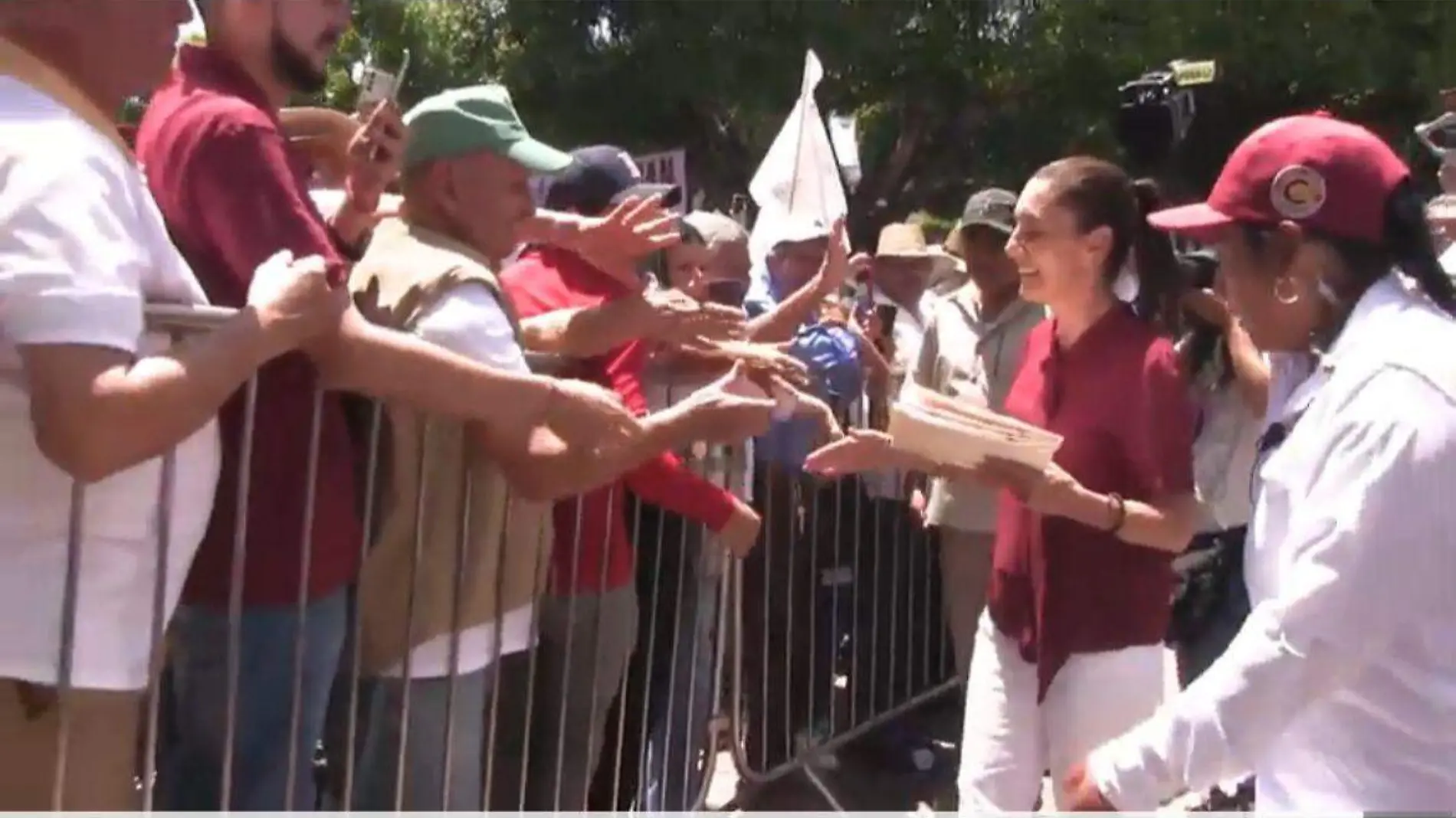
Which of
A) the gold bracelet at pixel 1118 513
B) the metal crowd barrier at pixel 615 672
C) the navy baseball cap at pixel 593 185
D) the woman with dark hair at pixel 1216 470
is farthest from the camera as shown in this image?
the woman with dark hair at pixel 1216 470

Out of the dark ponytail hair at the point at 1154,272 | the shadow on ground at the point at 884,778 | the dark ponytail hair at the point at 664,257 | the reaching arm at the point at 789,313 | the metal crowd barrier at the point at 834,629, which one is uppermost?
the dark ponytail hair at the point at 1154,272

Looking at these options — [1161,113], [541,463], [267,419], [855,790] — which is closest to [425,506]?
[541,463]

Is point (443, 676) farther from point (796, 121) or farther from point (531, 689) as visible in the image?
point (796, 121)

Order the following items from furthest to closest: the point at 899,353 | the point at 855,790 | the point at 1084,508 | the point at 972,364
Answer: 1. the point at 899,353
2. the point at 855,790
3. the point at 972,364
4. the point at 1084,508

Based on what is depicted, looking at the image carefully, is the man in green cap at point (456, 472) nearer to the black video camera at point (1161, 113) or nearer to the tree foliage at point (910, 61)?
the black video camera at point (1161, 113)

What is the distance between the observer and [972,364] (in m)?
5.92

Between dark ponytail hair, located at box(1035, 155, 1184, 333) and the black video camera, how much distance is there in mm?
904

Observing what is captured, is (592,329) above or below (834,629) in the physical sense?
above

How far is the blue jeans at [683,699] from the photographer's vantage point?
4742mm

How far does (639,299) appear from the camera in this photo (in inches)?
147

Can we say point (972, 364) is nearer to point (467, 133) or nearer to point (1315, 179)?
point (467, 133)

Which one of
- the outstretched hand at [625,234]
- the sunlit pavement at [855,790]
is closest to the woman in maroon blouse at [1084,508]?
the outstretched hand at [625,234]

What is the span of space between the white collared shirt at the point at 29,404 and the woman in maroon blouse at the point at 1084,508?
1.72m

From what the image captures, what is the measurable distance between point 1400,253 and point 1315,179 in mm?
167
